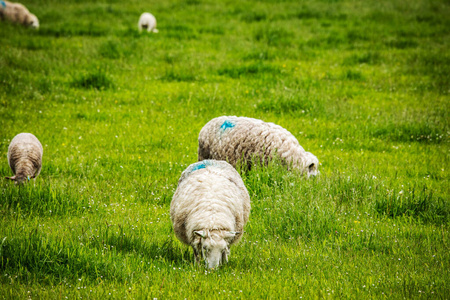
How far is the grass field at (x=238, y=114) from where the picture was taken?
13.5ft

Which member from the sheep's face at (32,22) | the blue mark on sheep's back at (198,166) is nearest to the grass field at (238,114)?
the sheep's face at (32,22)

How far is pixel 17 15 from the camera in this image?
17516mm

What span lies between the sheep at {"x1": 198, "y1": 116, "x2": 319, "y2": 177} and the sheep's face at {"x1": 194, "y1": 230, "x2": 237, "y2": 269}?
8.47 ft

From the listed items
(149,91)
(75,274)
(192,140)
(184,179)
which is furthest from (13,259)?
(149,91)

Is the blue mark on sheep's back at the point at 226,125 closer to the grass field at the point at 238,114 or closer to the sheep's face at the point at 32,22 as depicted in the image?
the grass field at the point at 238,114

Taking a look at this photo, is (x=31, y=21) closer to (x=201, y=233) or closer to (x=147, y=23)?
(x=147, y=23)

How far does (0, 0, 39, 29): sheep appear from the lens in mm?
17145

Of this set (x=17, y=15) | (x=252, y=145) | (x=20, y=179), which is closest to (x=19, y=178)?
(x=20, y=179)

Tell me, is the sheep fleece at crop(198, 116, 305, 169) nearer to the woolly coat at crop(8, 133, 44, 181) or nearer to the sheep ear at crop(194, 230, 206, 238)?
the woolly coat at crop(8, 133, 44, 181)

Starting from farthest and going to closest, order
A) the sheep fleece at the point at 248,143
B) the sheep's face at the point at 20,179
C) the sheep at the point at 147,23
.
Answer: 1. the sheep at the point at 147,23
2. the sheep fleece at the point at 248,143
3. the sheep's face at the point at 20,179

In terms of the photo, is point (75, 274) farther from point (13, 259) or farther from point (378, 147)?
point (378, 147)

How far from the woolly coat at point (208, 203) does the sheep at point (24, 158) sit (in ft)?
8.89

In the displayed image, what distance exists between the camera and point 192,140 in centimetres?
883

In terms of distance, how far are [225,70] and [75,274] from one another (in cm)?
967
